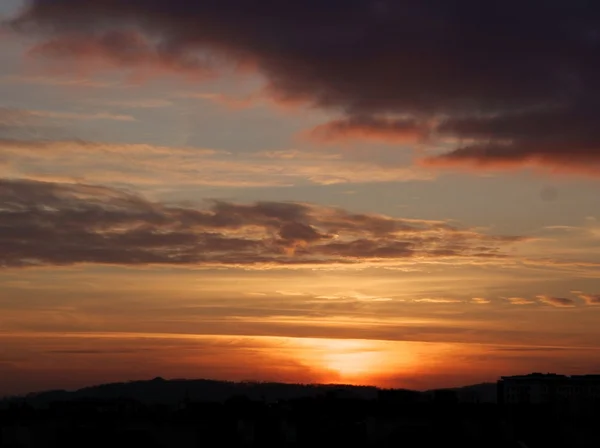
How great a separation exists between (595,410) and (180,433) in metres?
36.1

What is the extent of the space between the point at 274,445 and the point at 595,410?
29.5 metres

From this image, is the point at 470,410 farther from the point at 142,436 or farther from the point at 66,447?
the point at 66,447

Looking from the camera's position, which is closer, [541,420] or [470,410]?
[541,420]

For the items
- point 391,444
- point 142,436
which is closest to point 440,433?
point 391,444

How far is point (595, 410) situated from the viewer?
8138 centimetres

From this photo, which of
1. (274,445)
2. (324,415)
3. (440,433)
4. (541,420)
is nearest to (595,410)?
(541,420)

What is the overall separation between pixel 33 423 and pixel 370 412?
87.8ft

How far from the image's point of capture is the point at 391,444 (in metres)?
70.9

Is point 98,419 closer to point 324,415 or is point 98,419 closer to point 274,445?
point 274,445

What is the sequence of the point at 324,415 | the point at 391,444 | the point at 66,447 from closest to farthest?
the point at 66,447, the point at 391,444, the point at 324,415

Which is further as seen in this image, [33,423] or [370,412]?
[370,412]

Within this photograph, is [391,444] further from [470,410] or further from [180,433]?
[180,433]

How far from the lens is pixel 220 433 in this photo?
69812mm

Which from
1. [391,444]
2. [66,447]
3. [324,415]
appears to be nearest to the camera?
[66,447]
